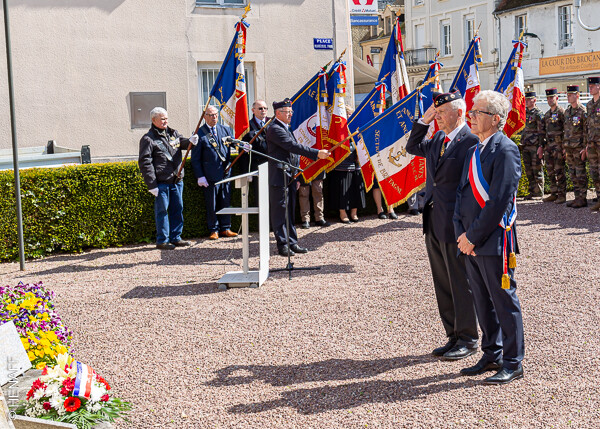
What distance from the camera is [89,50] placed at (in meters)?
14.9

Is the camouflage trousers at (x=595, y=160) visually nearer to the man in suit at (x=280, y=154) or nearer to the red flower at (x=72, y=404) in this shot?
the man in suit at (x=280, y=154)

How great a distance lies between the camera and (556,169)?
14.4 metres

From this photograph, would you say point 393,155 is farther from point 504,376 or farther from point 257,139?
point 504,376

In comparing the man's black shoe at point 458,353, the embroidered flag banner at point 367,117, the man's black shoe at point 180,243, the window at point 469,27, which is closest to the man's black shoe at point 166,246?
the man's black shoe at point 180,243

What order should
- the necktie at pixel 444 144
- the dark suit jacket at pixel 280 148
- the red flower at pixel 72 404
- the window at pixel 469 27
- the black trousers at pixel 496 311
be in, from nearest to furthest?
the red flower at pixel 72 404
the black trousers at pixel 496 311
the necktie at pixel 444 144
the dark suit jacket at pixel 280 148
the window at pixel 469 27

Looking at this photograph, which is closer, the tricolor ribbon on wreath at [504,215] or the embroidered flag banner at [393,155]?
Result: the tricolor ribbon on wreath at [504,215]

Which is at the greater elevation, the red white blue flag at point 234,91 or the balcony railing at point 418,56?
the balcony railing at point 418,56

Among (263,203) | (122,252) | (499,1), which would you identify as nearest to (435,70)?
(263,203)

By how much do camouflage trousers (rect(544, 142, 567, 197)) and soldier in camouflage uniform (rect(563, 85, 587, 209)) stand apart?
1.34 ft

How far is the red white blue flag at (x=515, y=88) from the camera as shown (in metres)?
14.0

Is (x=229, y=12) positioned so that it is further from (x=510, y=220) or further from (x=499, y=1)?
(x=499, y=1)

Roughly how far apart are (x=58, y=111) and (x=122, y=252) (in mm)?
4847

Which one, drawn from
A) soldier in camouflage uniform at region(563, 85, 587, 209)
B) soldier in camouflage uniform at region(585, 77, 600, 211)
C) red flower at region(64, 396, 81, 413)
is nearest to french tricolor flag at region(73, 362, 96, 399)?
red flower at region(64, 396, 81, 413)

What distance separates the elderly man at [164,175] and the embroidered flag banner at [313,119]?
2059 mm
